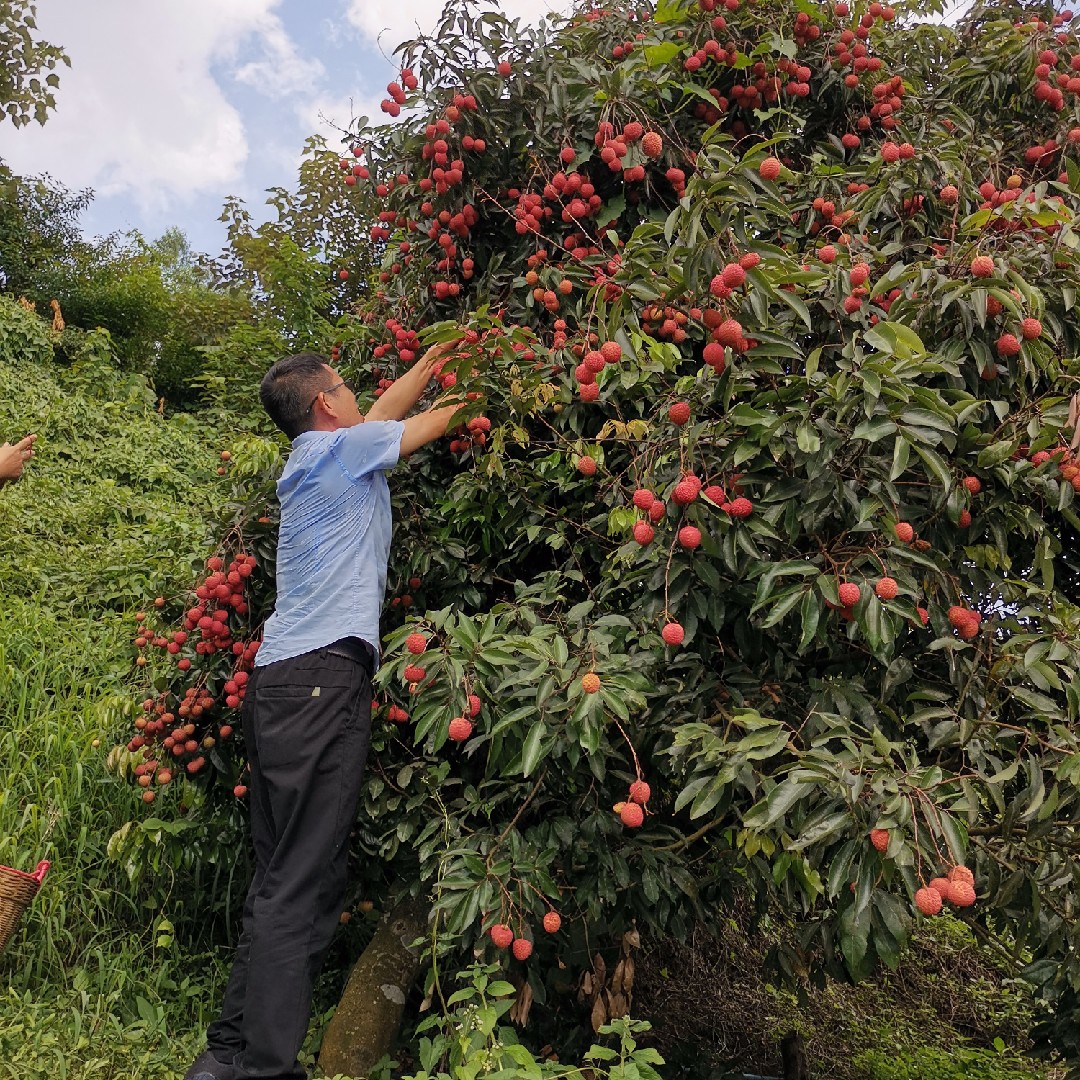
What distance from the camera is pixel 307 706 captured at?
209 centimetres

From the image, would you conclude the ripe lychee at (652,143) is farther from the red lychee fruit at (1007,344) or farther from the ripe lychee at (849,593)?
the ripe lychee at (849,593)

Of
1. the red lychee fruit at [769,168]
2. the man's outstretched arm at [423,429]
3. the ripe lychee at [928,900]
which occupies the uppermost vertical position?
the red lychee fruit at [769,168]

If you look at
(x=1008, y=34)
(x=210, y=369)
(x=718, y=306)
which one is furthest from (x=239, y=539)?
(x=210, y=369)

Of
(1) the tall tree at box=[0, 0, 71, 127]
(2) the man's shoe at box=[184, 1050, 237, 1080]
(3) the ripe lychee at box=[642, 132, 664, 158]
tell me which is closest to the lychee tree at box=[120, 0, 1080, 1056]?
(3) the ripe lychee at box=[642, 132, 664, 158]

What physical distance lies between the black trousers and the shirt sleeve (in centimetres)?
42

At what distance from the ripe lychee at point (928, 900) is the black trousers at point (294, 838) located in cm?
122

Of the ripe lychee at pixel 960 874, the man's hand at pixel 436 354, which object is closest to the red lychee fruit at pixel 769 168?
the man's hand at pixel 436 354

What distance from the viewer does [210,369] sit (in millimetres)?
9969

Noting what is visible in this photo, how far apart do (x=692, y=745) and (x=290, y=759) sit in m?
0.89

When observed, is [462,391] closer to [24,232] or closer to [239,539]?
[239,539]

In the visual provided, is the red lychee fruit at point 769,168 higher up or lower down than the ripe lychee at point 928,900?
higher up

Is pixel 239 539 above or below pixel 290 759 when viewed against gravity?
above

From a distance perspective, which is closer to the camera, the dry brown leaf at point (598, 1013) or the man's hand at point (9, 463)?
the dry brown leaf at point (598, 1013)

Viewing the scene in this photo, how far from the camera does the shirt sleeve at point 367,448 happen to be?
2.23 metres
